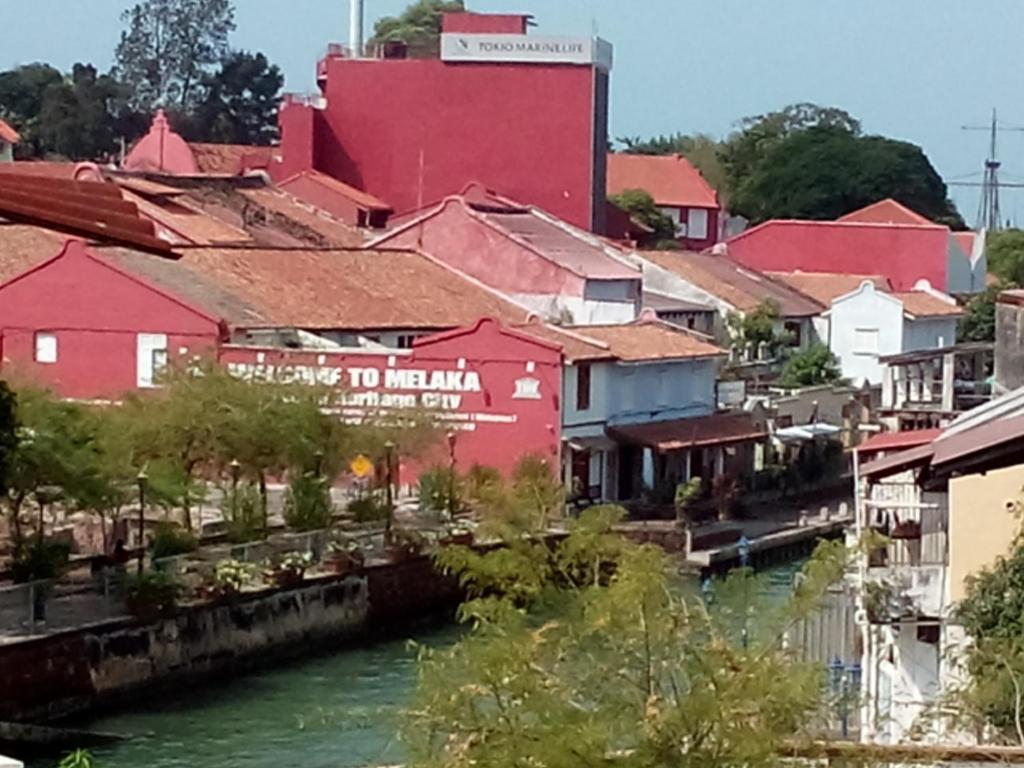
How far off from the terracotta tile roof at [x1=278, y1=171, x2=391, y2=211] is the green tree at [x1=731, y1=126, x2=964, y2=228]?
25.4 metres

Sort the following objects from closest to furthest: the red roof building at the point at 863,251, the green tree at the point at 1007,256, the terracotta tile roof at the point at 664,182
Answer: the red roof building at the point at 863,251 → the green tree at the point at 1007,256 → the terracotta tile roof at the point at 664,182

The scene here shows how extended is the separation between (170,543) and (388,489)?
4.21 meters

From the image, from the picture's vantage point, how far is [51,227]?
4066 millimetres

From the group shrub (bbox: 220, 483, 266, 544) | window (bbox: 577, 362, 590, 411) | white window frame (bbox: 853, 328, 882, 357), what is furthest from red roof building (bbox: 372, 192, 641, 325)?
shrub (bbox: 220, 483, 266, 544)

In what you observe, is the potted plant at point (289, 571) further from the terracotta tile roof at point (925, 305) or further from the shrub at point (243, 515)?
the terracotta tile roof at point (925, 305)

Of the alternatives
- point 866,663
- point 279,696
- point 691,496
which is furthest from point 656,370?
point 866,663

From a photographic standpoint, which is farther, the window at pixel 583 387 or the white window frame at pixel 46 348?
the white window frame at pixel 46 348

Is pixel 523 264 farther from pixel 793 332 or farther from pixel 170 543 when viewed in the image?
pixel 170 543

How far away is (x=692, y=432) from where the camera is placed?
36.9 metres

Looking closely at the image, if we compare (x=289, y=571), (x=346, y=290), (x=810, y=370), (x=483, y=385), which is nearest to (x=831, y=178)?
(x=810, y=370)

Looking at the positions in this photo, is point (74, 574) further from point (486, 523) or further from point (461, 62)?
point (461, 62)

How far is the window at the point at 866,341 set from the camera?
48.2 metres

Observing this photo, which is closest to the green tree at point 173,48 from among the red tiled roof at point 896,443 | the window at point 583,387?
the window at point 583,387

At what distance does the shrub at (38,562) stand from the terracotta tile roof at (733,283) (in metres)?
25.3
